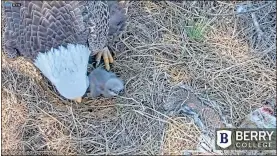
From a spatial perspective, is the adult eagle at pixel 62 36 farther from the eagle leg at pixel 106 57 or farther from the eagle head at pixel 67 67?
the eagle leg at pixel 106 57

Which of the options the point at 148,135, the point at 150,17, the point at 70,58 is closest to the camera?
the point at 70,58

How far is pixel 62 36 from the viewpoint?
2.95 m

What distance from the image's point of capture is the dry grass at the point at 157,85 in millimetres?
3211

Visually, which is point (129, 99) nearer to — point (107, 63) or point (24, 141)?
point (107, 63)

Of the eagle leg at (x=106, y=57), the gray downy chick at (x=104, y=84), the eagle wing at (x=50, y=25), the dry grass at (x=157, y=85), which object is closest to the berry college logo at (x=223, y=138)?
the dry grass at (x=157, y=85)

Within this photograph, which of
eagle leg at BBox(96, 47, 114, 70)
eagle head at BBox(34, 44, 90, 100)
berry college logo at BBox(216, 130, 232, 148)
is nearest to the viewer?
eagle head at BBox(34, 44, 90, 100)

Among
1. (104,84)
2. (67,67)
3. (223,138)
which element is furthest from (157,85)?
(67,67)

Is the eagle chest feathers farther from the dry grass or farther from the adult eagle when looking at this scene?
the dry grass

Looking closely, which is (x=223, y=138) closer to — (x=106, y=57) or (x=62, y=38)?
(x=106, y=57)

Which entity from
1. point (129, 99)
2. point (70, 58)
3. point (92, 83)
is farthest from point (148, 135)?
point (70, 58)

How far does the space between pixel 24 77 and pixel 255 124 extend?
57.3 inches

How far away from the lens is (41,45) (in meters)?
2.95

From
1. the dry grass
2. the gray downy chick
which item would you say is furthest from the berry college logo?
the gray downy chick

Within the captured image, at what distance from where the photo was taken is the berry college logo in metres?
3.19
